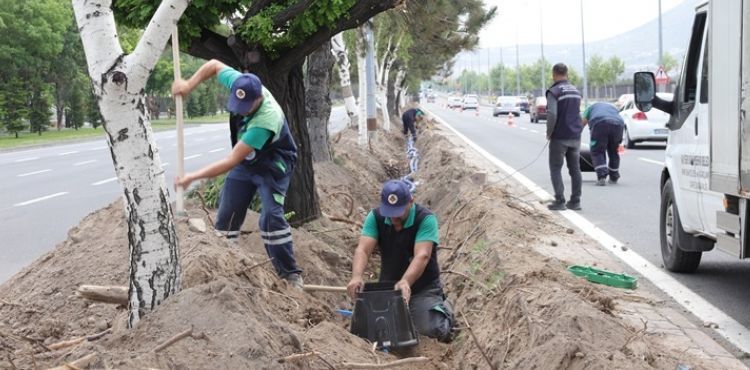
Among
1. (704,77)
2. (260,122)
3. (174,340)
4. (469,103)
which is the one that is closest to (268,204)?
(260,122)

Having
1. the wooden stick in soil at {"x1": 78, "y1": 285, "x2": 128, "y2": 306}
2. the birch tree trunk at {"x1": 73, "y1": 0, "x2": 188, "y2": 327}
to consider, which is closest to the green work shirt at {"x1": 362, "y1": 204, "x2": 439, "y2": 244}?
the wooden stick in soil at {"x1": 78, "y1": 285, "x2": 128, "y2": 306}

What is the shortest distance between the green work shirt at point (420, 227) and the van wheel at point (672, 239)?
2526mm

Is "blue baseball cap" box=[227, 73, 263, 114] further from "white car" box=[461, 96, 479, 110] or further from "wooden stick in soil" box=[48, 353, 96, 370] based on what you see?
"white car" box=[461, 96, 479, 110]

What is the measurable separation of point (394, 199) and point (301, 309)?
3.23 feet

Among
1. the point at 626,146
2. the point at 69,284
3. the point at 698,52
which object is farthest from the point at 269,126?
the point at 626,146

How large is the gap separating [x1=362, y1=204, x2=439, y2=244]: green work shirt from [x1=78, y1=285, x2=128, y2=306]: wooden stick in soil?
1.99m

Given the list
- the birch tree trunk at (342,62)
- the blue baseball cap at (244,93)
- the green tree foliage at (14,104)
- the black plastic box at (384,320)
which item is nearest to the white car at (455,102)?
the green tree foliage at (14,104)

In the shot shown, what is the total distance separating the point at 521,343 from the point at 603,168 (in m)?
11.2

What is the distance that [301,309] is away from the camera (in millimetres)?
6207

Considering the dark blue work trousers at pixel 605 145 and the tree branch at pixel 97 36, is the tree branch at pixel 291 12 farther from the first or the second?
the dark blue work trousers at pixel 605 145

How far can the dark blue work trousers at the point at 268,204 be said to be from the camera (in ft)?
21.9

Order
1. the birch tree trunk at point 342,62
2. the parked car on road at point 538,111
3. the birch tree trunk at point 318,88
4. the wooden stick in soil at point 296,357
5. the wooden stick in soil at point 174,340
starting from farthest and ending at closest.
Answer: the parked car on road at point 538,111 → the birch tree trunk at point 342,62 → the birch tree trunk at point 318,88 → the wooden stick in soil at point 296,357 → the wooden stick in soil at point 174,340

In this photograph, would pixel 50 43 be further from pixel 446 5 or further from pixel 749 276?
pixel 749 276

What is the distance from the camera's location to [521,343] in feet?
17.5
